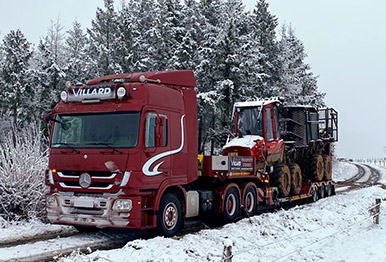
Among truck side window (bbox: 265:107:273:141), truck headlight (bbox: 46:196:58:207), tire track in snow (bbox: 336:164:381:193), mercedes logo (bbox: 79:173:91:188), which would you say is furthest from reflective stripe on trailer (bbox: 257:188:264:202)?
tire track in snow (bbox: 336:164:381:193)

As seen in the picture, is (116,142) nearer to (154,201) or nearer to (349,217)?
(154,201)

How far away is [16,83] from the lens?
32438 mm

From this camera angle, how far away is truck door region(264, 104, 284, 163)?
15.1 meters

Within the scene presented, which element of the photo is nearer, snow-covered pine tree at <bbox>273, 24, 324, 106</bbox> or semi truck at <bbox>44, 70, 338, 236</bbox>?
semi truck at <bbox>44, 70, 338, 236</bbox>

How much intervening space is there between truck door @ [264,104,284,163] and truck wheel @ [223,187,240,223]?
10.1 ft

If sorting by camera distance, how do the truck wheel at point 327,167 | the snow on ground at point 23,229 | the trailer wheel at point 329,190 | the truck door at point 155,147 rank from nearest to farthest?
the truck door at point 155,147, the snow on ground at point 23,229, the truck wheel at point 327,167, the trailer wheel at point 329,190

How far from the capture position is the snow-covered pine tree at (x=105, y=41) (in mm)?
31891

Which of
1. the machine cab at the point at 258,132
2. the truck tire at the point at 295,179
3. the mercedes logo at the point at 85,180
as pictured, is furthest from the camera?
the truck tire at the point at 295,179

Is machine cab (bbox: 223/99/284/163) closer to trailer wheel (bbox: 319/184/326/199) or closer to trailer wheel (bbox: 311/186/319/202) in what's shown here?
trailer wheel (bbox: 311/186/319/202)

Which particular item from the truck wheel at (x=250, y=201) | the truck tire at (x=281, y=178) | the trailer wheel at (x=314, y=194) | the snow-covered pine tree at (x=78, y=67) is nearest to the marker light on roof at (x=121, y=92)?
the truck wheel at (x=250, y=201)

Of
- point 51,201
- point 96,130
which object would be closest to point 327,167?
point 96,130

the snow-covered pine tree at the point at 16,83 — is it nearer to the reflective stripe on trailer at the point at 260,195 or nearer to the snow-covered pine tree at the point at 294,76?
the snow-covered pine tree at the point at 294,76

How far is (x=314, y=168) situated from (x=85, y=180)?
484 inches

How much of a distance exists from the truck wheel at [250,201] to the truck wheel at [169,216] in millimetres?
3696
